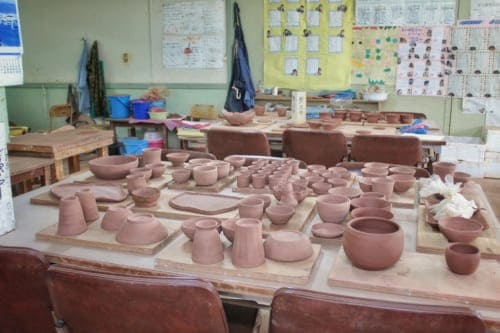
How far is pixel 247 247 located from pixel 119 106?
5.30 metres

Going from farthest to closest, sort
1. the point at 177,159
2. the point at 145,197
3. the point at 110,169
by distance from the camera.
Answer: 1. the point at 177,159
2. the point at 110,169
3. the point at 145,197

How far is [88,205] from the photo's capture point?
174cm

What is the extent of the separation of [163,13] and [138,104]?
1300 mm

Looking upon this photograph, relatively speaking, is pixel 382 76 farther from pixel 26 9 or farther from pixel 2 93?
pixel 26 9

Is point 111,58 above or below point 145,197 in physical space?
above

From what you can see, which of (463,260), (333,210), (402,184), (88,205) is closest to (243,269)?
(333,210)

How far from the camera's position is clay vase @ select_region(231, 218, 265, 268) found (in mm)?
1370

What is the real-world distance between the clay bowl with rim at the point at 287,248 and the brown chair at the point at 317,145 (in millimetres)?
1802

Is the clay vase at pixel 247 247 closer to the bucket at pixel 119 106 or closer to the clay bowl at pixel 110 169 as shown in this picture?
the clay bowl at pixel 110 169

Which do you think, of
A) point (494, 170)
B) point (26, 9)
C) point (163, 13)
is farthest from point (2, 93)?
point (494, 170)

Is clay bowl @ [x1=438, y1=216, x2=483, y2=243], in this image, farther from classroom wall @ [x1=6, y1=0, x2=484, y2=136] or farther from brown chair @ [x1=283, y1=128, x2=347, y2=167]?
classroom wall @ [x1=6, y1=0, x2=484, y2=136]

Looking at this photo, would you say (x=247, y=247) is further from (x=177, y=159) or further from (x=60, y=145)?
(x=60, y=145)

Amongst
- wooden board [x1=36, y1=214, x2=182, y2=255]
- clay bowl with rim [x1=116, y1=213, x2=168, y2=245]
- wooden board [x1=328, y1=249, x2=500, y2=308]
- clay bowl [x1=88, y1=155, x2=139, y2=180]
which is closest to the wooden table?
clay bowl [x1=88, y1=155, x2=139, y2=180]

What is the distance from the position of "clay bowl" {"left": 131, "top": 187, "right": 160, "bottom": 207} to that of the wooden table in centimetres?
196
